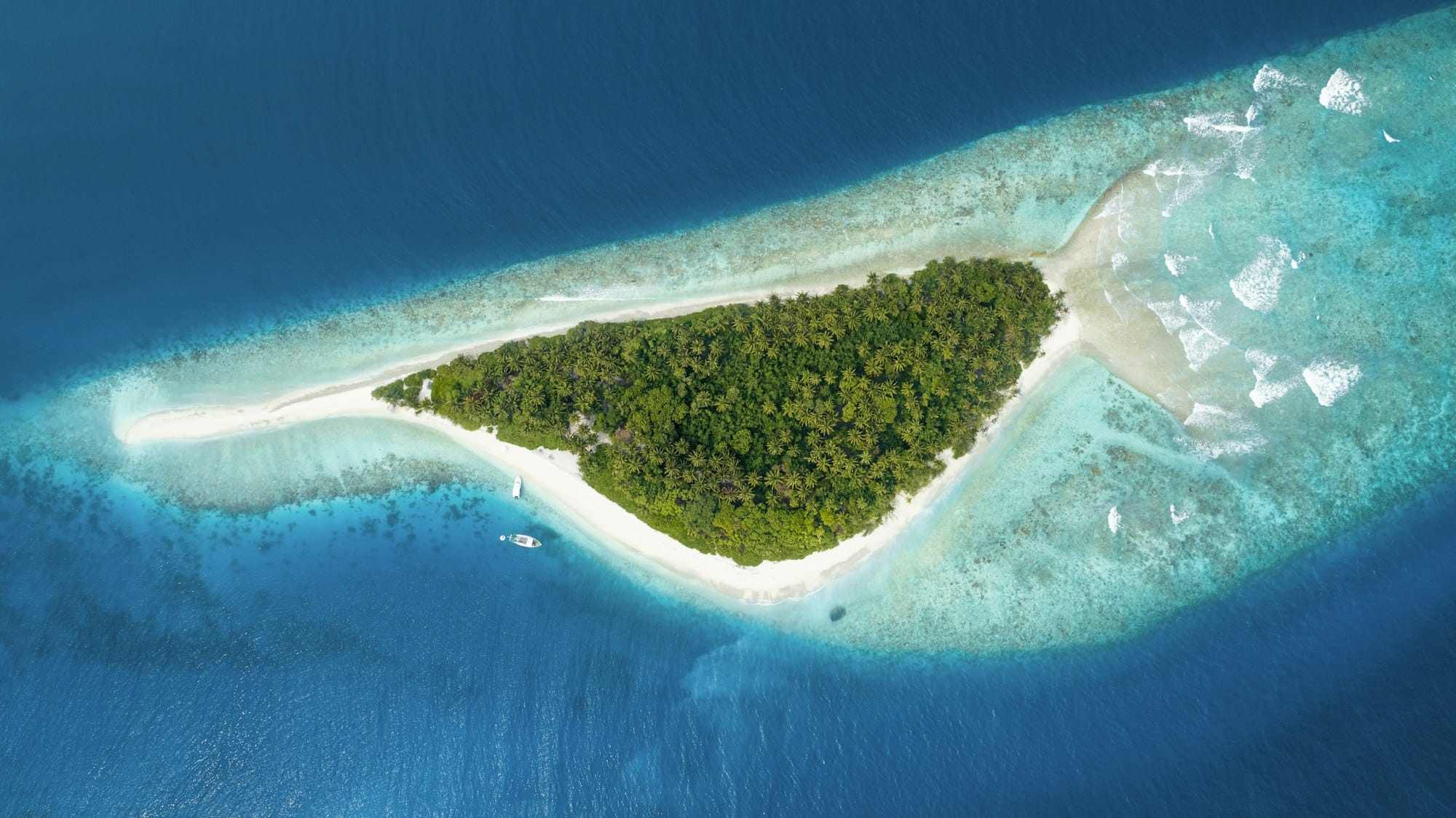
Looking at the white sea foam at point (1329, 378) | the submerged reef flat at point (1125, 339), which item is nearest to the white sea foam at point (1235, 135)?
the submerged reef flat at point (1125, 339)

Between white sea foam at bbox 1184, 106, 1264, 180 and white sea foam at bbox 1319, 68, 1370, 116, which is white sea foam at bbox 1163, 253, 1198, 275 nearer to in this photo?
white sea foam at bbox 1184, 106, 1264, 180

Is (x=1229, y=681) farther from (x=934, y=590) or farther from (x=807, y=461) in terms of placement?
(x=807, y=461)

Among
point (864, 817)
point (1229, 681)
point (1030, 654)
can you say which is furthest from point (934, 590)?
point (1229, 681)

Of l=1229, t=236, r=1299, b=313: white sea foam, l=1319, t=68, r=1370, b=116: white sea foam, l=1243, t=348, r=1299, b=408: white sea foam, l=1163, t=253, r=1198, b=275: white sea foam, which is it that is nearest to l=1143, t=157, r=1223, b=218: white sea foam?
l=1163, t=253, r=1198, b=275: white sea foam

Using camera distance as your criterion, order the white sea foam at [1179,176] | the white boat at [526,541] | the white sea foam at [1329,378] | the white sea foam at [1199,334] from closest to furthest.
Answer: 1. the white sea foam at [1329,378]
2. the white sea foam at [1199,334]
3. the white boat at [526,541]
4. the white sea foam at [1179,176]

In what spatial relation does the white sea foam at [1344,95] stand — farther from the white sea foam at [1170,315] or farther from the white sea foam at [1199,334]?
the white sea foam at [1170,315]

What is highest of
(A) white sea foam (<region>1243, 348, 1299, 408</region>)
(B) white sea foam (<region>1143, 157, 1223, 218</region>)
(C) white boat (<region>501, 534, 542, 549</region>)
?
(B) white sea foam (<region>1143, 157, 1223, 218</region>)

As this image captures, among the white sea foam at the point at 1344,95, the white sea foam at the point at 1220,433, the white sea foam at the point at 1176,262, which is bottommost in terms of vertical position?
the white sea foam at the point at 1220,433
